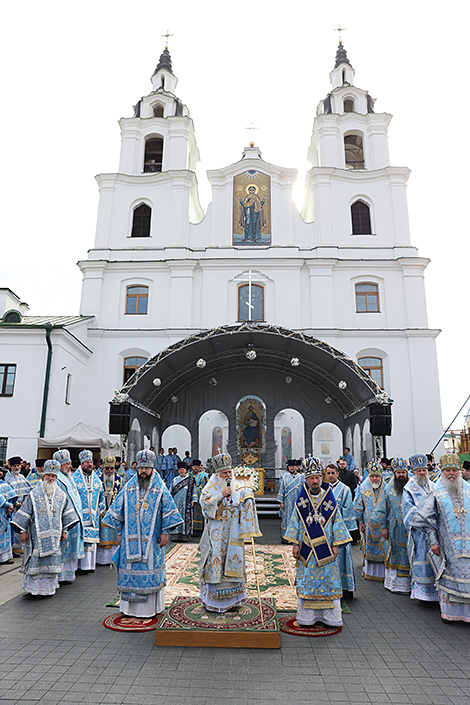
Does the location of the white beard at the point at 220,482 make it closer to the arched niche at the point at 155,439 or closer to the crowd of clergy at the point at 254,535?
the crowd of clergy at the point at 254,535

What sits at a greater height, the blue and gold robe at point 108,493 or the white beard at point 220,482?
the white beard at point 220,482

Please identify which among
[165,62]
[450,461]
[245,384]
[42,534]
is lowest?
[42,534]

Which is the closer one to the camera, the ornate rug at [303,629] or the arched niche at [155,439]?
the ornate rug at [303,629]

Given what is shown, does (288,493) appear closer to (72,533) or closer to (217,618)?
(72,533)

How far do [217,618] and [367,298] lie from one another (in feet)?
52.7

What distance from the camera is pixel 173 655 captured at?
4367 millimetres

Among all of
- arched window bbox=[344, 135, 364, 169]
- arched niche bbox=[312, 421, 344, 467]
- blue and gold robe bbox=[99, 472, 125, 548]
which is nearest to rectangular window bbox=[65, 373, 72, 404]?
blue and gold robe bbox=[99, 472, 125, 548]

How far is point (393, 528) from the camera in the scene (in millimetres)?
6723

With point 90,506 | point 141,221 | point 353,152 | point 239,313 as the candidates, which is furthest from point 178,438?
point 353,152

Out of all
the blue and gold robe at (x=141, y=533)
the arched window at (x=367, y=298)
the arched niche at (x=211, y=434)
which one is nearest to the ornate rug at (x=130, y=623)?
the blue and gold robe at (x=141, y=533)

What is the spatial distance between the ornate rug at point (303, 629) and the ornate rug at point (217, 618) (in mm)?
185

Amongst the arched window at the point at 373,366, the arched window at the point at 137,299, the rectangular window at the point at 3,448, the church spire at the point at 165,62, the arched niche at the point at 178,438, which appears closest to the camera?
the rectangular window at the point at 3,448

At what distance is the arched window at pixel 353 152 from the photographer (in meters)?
22.7

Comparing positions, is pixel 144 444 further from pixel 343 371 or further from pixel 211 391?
pixel 343 371
